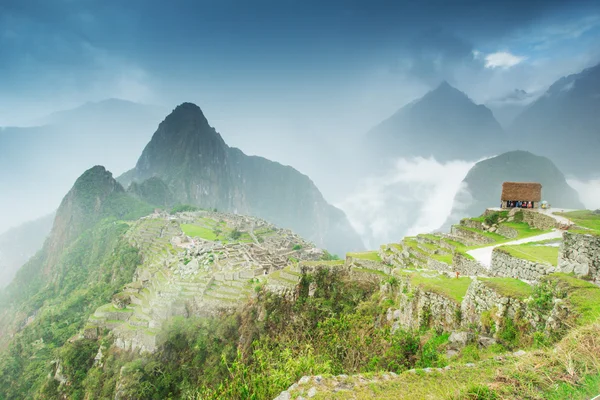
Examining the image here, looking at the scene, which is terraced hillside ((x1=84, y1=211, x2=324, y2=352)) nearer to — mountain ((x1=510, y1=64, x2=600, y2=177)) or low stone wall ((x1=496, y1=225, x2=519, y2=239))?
low stone wall ((x1=496, y1=225, x2=519, y2=239))

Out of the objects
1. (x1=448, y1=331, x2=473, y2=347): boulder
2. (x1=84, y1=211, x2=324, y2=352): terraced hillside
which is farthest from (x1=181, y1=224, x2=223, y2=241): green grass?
(x1=448, y1=331, x2=473, y2=347): boulder

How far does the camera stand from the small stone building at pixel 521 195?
1761 centimetres

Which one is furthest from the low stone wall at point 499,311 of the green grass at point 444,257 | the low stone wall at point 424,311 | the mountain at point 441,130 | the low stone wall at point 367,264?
the mountain at point 441,130

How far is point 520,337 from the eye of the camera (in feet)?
18.5

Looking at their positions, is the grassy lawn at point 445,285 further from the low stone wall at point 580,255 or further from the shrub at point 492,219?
the shrub at point 492,219

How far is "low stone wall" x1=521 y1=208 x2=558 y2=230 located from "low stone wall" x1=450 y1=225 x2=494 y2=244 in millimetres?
2364

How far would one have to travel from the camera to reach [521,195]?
17.8 metres

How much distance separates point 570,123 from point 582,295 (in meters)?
128

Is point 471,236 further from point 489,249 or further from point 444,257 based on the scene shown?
point 489,249

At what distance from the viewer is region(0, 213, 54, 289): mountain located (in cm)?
13112

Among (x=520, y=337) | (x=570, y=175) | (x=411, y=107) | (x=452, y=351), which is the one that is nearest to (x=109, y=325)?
(x=452, y=351)

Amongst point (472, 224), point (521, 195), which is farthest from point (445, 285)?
point (521, 195)

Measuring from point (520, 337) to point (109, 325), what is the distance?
89.1 ft

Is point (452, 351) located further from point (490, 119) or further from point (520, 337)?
point (490, 119)
